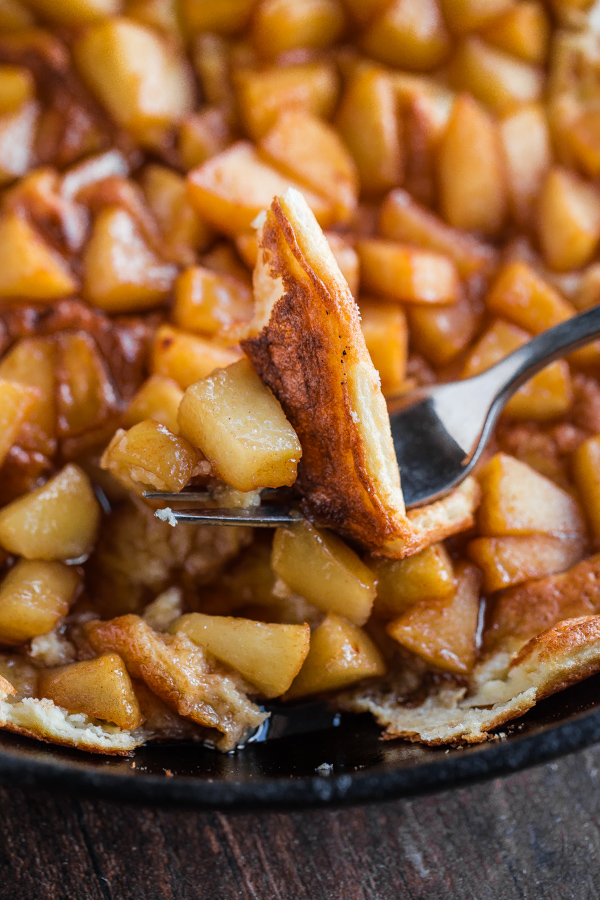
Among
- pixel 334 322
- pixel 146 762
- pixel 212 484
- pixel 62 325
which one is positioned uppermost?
pixel 334 322

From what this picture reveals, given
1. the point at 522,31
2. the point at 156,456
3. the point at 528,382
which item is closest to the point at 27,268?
the point at 156,456

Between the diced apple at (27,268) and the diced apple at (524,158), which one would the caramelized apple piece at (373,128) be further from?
the diced apple at (27,268)

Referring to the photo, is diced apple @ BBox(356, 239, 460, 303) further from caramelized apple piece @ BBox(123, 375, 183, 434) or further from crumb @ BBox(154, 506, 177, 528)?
crumb @ BBox(154, 506, 177, 528)

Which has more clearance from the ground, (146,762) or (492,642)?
(146,762)

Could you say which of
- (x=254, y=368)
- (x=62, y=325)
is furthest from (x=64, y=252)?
(x=254, y=368)

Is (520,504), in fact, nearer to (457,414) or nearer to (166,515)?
(457,414)

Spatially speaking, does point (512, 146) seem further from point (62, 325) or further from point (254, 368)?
point (62, 325)
